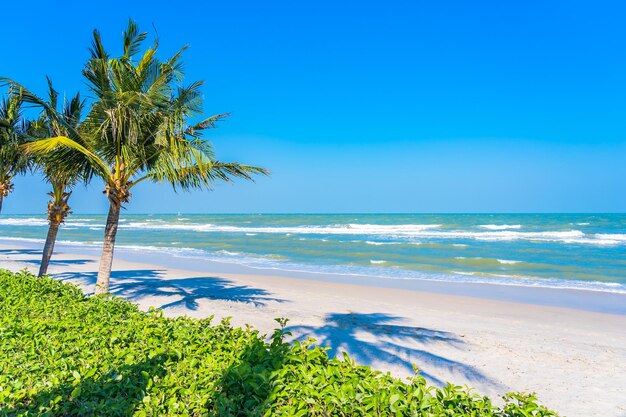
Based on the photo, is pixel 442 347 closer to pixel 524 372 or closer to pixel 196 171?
pixel 524 372

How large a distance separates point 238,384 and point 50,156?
717cm

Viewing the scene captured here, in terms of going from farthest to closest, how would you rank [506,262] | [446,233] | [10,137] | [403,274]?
[446,233] < [506,262] < [403,274] < [10,137]

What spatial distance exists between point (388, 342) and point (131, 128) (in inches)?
236

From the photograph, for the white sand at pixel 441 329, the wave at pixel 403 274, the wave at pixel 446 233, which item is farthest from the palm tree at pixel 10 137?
the wave at pixel 446 233

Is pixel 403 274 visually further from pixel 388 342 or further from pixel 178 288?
pixel 388 342

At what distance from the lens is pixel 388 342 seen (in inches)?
295

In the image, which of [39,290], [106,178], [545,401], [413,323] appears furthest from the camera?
[413,323]

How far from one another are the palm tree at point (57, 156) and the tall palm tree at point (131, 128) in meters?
0.25

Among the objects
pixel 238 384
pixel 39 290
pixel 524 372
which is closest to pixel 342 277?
pixel 524 372

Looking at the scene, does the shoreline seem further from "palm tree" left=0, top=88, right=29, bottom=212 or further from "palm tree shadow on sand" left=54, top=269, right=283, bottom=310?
"palm tree" left=0, top=88, right=29, bottom=212

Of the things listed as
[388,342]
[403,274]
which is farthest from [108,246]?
[403,274]

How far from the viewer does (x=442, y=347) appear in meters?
7.30

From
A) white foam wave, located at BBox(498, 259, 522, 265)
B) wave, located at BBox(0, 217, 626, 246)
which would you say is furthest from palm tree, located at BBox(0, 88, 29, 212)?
wave, located at BBox(0, 217, 626, 246)

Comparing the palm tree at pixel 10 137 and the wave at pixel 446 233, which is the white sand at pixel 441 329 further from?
the wave at pixel 446 233
